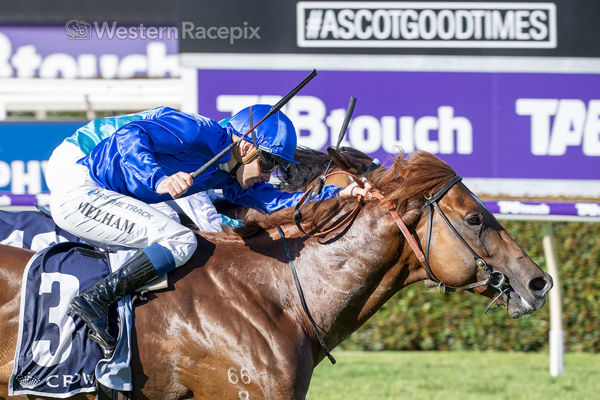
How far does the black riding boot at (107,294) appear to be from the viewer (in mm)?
3014

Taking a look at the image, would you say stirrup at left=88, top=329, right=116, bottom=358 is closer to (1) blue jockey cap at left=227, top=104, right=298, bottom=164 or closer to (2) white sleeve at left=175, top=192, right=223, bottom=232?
(1) blue jockey cap at left=227, top=104, right=298, bottom=164

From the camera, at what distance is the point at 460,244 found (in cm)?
316

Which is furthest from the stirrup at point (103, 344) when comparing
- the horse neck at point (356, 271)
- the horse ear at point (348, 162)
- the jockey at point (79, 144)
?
the horse ear at point (348, 162)

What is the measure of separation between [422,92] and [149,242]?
3974 mm

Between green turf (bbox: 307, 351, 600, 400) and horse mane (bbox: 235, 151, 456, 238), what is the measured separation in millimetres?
2606

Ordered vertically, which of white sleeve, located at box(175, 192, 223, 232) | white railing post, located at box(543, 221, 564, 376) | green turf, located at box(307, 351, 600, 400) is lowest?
green turf, located at box(307, 351, 600, 400)

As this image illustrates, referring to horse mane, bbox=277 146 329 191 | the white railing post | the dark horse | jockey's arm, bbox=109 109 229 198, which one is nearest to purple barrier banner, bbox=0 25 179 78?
horse mane, bbox=277 146 329 191

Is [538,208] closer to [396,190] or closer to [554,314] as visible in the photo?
[554,314]

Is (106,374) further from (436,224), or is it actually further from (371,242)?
(436,224)

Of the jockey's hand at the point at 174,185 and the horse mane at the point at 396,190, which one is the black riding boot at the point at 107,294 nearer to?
the jockey's hand at the point at 174,185

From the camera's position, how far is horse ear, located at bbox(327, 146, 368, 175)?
4714mm

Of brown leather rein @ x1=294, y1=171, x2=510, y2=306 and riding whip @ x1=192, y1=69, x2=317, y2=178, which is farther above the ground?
riding whip @ x1=192, y1=69, x2=317, y2=178

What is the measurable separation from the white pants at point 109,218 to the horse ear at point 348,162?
5.28 ft

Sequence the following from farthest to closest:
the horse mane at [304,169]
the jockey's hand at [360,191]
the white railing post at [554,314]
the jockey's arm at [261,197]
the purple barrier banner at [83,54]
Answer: the purple barrier banner at [83,54], the white railing post at [554,314], the horse mane at [304,169], the jockey's arm at [261,197], the jockey's hand at [360,191]
